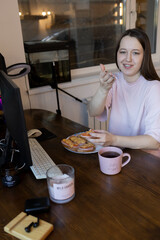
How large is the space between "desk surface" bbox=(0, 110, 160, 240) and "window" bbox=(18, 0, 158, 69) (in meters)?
1.52

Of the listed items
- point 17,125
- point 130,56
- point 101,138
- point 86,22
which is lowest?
point 101,138

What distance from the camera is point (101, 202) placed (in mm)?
766

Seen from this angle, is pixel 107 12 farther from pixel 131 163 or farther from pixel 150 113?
pixel 131 163

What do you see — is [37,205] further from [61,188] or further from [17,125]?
[17,125]

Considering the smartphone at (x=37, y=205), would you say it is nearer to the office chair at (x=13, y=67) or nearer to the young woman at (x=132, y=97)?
the young woman at (x=132, y=97)

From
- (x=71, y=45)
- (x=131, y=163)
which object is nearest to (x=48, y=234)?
(x=131, y=163)

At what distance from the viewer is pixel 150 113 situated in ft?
3.86

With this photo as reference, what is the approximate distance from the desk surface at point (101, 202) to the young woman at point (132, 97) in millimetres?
107

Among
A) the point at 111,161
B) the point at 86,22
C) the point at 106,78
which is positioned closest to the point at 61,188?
the point at 111,161

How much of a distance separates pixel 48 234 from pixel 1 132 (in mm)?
915

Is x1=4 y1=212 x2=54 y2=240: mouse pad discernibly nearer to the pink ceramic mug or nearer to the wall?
the pink ceramic mug

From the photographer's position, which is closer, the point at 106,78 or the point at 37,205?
the point at 37,205

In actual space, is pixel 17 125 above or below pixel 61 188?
above

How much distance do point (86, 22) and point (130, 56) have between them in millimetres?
1398
